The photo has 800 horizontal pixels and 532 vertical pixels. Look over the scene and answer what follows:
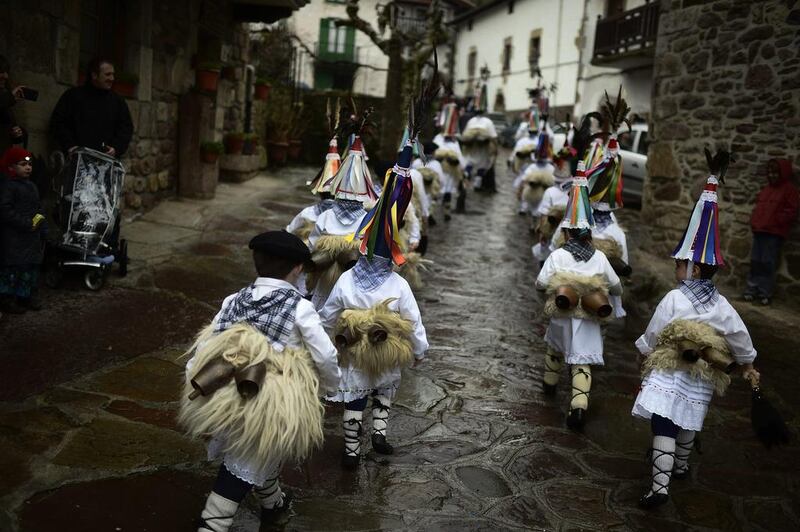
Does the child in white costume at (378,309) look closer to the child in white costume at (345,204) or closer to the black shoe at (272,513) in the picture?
the black shoe at (272,513)

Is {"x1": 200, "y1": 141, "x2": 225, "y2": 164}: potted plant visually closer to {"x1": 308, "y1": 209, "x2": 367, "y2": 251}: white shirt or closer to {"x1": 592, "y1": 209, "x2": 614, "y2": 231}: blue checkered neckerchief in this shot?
{"x1": 308, "y1": 209, "x2": 367, "y2": 251}: white shirt

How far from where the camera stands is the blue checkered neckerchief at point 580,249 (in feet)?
18.6

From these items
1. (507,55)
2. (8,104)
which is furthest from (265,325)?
(507,55)

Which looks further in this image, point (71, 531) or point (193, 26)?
point (193, 26)

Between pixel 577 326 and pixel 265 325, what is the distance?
287 centimetres

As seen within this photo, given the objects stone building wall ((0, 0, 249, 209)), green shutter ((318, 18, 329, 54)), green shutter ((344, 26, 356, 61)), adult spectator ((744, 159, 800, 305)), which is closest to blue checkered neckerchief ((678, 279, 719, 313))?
adult spectator ((744, 159, 800, 305))

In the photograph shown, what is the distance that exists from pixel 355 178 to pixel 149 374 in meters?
2.18

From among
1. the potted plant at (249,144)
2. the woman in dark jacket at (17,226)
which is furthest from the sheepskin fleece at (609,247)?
the potted plant at (249,144)

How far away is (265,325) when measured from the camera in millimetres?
3354

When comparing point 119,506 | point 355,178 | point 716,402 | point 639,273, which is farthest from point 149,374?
point 639,273

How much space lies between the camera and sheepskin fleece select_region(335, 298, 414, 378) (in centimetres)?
429

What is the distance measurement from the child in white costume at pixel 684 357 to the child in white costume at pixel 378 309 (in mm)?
1370

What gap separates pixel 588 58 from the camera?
29484 mm

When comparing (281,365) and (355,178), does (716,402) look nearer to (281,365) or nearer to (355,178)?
(355,178)
